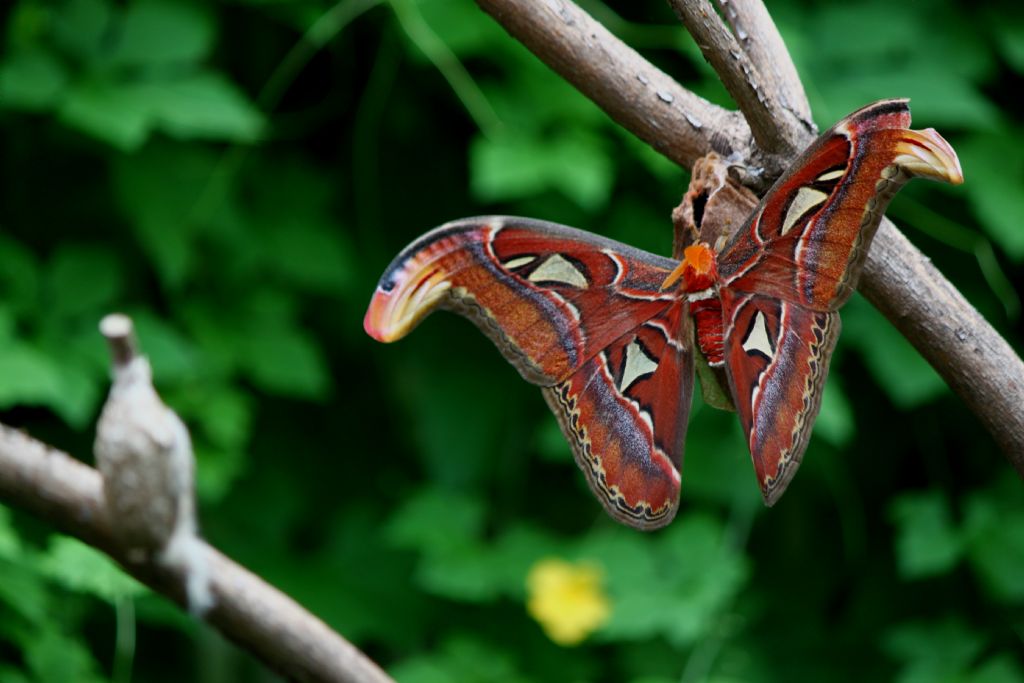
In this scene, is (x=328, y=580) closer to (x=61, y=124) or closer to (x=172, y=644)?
(x=172, y=644)

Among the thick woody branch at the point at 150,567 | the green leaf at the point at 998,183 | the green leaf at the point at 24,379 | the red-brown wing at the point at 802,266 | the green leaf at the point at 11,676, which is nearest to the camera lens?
the thick woody branch at the point at 150,567

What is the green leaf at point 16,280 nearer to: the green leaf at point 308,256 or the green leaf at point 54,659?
the green leaf at point 308,256

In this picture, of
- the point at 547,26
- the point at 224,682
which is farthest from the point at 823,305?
the point at 224,682

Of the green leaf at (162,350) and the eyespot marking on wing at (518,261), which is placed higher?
the green leaf at (162,350)

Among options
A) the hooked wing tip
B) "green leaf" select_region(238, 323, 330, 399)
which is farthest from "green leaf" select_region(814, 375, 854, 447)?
the hooked wing tip

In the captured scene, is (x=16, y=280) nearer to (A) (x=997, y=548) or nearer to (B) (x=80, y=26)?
(B) (x=80, y=26)

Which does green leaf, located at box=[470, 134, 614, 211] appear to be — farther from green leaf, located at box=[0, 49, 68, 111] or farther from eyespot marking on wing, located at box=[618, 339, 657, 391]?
eyespot marking on wing, located at box=[618, 339, 657, 391]

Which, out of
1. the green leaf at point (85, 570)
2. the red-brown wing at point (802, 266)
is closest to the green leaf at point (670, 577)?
the green leaf at point (85, 570)
